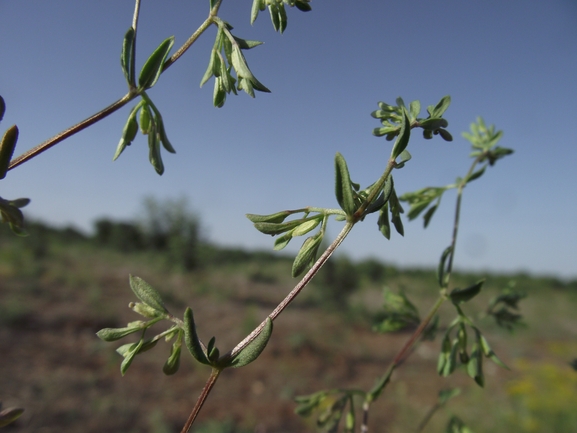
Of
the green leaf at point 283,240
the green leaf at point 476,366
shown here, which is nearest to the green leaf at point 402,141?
the green leaf at point 283,240

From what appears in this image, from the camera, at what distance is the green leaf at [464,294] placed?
86cm

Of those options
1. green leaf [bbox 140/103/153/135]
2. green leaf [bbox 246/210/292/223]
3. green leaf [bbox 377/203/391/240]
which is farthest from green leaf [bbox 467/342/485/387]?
green leaf [bbox 140/103/153/135]

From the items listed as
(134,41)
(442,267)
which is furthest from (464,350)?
(134,41)

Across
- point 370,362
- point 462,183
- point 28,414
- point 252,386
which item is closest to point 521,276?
point 370,362

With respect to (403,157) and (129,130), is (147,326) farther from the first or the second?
(403,157)

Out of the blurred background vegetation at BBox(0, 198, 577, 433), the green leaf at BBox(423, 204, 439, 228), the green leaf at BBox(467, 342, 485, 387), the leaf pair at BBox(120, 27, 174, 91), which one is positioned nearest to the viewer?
the leaf pair at BBox(120, 27, 174, 91)

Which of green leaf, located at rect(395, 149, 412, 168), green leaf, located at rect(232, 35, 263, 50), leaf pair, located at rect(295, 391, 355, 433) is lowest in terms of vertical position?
leaf pair, located at rect(295, 391, 355, 433)

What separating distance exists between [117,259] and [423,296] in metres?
12.9

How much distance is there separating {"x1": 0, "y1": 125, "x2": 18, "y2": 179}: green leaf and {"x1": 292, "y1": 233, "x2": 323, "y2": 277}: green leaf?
0.36 metres

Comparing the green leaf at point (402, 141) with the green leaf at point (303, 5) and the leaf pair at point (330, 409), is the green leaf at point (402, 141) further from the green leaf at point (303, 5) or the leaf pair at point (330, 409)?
the leaf pair at point (330, 409)

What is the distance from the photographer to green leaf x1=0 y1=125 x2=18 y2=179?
0.49m

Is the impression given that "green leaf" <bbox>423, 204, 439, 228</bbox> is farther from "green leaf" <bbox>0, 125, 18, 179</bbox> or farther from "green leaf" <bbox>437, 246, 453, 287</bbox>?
"green leaf" <bbox>0, 125, 18, 179</bbox>

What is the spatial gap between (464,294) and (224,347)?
9969 mm

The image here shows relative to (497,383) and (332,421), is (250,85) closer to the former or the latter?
(332,421)
